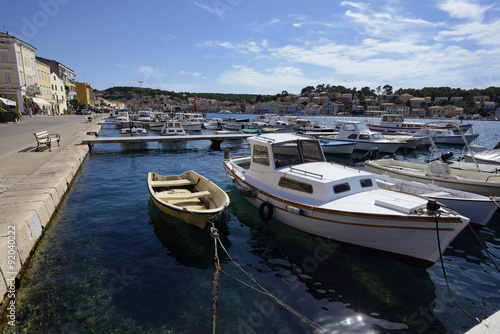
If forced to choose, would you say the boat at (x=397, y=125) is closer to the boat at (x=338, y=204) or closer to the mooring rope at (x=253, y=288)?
the boat at (x=338, y=204)

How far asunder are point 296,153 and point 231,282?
532 cm

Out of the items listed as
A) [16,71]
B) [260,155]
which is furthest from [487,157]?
[16,71]

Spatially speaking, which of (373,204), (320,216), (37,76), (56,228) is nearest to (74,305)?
(56,228)

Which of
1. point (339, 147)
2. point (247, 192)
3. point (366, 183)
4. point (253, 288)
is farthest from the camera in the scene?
point (339, 147)

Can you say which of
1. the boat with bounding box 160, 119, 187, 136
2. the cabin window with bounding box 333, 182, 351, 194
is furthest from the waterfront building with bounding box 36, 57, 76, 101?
the cabin window with bounding box 333, 182, 351, 194

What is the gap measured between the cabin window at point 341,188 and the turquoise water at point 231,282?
5.26ft

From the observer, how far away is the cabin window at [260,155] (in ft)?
32.1

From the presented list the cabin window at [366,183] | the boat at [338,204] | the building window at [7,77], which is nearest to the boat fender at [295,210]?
the boat at [338,204]

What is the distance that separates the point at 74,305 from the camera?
17.7 feet

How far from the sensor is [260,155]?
400 inches

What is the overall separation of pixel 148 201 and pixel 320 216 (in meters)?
7.66

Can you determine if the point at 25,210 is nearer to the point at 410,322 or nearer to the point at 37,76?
the point at 410,322

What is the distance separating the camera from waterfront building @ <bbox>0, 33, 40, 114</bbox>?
43406 millimetres

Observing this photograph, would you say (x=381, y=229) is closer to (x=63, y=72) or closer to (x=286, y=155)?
(x=286, y=155)
